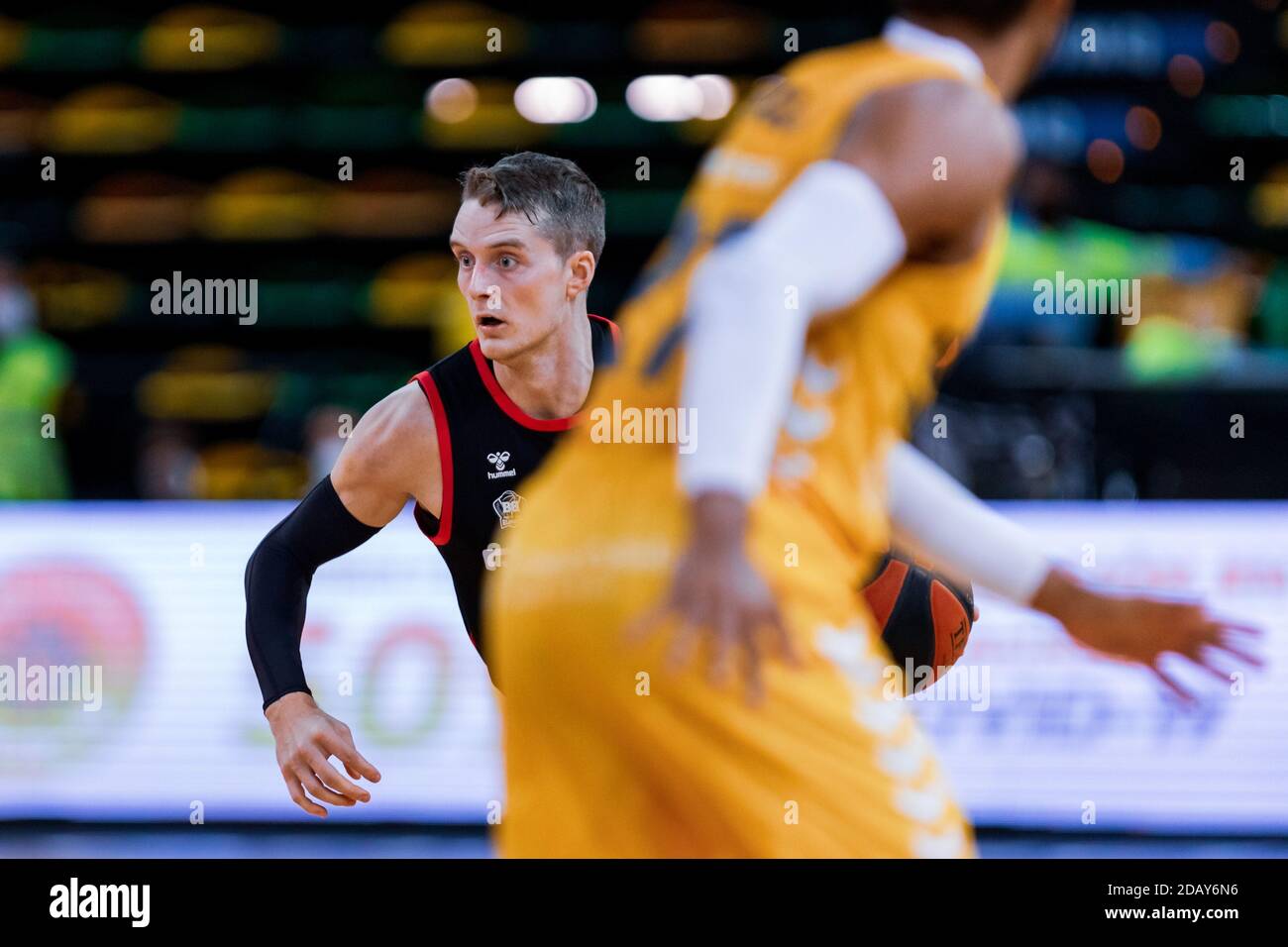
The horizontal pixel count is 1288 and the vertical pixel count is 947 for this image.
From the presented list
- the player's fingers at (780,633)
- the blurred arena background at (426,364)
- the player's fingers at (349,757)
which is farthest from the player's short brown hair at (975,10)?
the player's fingers at (349,757)

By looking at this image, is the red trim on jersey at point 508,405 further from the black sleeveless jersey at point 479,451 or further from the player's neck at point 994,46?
the player's neck at point 994,46

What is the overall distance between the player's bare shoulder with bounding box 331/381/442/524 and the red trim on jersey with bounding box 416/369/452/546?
0.01 m

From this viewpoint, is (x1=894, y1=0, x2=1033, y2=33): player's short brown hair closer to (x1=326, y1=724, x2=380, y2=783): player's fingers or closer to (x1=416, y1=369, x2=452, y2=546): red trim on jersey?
(x1=416, y1=369, x2=452, y2=546): red trim on jersey

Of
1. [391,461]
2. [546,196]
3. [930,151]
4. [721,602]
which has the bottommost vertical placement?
[721,602]

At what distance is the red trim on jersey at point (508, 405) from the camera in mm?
2471

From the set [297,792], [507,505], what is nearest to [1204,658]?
[507,505]

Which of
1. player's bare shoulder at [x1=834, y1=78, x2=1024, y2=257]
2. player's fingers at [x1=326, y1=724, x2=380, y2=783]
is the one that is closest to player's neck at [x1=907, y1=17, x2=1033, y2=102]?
player's bare shoulder at [x1=834, y1=78, x2=1024, y2=257]

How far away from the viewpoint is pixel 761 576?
1.65 meters

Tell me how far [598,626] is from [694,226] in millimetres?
490

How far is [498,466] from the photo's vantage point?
245 cm

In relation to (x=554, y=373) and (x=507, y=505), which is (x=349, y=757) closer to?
(x=507, y=505)

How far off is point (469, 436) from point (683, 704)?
0.90 meters

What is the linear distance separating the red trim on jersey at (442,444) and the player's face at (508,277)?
0.11 meters
